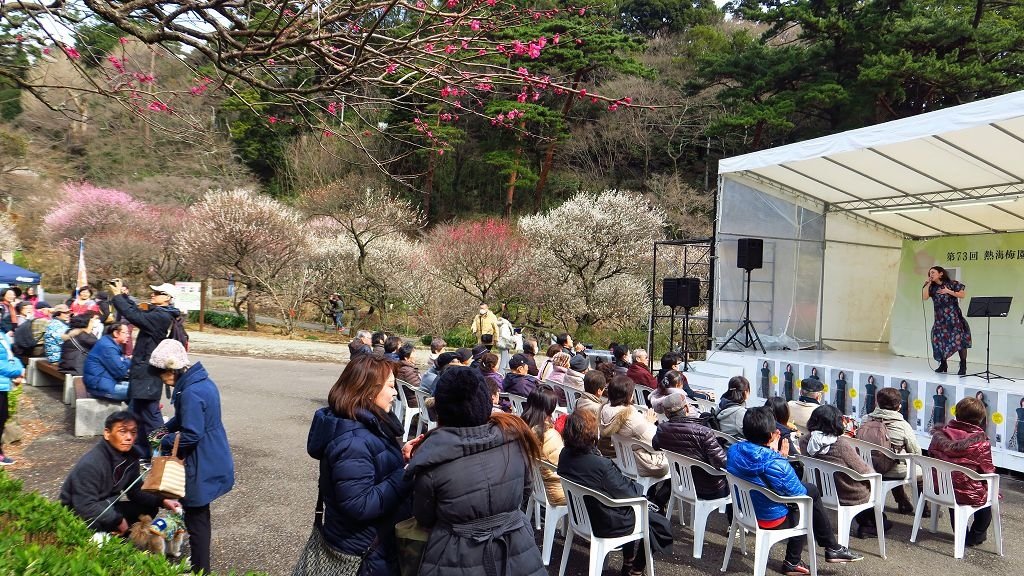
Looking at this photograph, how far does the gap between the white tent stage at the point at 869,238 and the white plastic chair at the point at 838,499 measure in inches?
207

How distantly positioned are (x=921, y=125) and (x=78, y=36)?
8345mm

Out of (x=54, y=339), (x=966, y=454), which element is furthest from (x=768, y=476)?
(x=54, y=339)

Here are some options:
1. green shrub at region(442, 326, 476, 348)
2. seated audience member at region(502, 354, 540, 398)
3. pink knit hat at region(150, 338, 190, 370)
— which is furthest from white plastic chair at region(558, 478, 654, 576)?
green shrub at region(442, 326, 476, 348)

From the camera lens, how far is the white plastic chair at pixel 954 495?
450cm

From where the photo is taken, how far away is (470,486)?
7.10ft

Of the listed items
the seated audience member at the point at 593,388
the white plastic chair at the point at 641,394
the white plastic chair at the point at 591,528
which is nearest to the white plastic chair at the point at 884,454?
the seated audience member at the point at 593,388

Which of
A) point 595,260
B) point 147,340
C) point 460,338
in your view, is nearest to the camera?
point 147,340

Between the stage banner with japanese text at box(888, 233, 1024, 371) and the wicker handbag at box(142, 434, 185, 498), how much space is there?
11.0 meters

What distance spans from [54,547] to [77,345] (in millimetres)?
6380

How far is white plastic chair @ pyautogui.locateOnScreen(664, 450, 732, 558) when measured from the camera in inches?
171

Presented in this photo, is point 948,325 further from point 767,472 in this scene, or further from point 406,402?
point 406,402

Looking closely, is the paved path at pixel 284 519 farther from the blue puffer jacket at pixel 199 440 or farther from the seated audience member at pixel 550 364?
the seated audience member at pixel 550 364

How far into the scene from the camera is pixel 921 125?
775 cm

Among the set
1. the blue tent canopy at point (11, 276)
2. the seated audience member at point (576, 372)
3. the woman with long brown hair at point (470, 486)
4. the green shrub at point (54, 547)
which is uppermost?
the blue tent canopy at point (11, 276)
